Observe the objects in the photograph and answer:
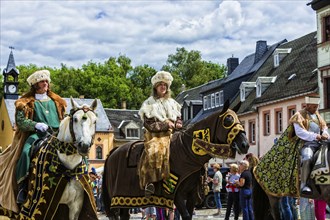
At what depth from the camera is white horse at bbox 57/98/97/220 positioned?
350 inches

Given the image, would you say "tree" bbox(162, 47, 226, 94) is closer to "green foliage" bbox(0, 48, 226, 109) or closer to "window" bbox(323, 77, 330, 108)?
"green foliage" bbox(0, 48, 226, 109)

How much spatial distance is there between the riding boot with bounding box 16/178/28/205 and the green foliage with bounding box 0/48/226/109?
2694 inches

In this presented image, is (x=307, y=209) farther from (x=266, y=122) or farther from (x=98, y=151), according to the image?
(x=98, y=151)

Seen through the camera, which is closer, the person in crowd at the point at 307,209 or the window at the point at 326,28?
the person in crowd at the point at 307,209

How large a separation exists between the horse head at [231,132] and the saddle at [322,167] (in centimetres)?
158

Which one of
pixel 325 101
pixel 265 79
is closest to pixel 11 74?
pixel 265 79

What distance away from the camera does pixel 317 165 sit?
1113 cm

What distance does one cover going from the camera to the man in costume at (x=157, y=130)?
35.8 feet

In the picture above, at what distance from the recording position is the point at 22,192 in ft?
32.8

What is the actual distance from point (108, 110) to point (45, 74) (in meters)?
67.9

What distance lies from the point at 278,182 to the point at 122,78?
235ft

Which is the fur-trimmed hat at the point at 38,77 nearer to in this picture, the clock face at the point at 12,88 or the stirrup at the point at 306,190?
the stirrup at the point at 306,190

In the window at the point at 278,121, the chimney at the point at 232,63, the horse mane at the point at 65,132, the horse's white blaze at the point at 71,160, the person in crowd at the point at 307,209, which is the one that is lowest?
the person in crowd at the point at 307,209

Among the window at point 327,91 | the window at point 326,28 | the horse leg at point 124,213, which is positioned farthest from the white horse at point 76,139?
the window at point 326,28
